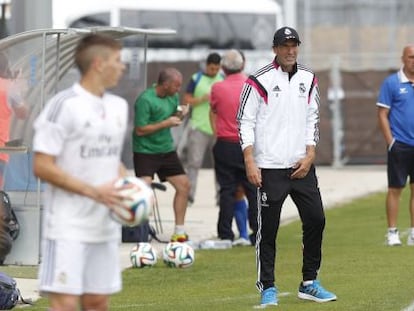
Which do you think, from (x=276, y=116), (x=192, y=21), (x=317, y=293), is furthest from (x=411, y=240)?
(x=192, y=21)

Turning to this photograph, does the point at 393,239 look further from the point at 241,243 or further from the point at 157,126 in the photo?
the point at 157,126

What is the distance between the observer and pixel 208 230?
16781mm

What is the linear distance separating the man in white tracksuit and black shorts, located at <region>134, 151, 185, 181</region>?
4.37m

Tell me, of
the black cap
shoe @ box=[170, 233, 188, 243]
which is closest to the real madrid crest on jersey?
the black cap

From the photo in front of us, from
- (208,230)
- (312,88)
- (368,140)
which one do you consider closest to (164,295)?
(312,88)

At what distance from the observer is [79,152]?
703 cm

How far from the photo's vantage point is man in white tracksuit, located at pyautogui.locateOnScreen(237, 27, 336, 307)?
391 inches

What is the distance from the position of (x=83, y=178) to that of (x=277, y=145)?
3.16 meters

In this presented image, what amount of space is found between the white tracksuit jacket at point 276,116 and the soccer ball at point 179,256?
9.94ft

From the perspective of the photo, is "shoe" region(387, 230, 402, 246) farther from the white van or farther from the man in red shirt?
the white van

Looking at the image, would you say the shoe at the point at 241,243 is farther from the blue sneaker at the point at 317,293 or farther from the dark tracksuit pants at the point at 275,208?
the dark tracksuit pants at the point at 275,208

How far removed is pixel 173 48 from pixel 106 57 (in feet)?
86.4

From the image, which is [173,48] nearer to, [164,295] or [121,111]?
[164,295]

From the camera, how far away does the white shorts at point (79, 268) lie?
696cm
